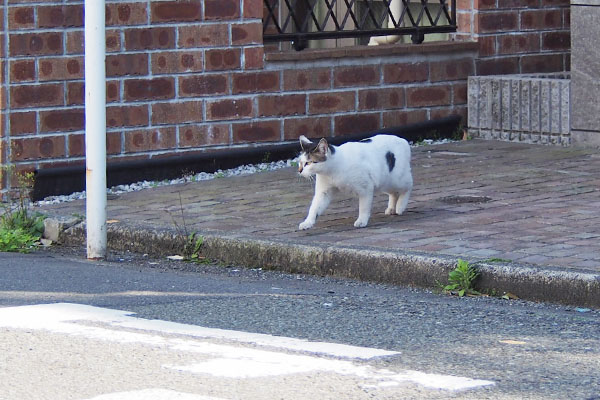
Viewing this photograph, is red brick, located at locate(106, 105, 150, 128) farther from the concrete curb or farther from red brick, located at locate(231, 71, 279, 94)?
the concrete curb

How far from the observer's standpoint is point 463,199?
983 cm

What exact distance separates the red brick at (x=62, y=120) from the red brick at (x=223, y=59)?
1.29 metres

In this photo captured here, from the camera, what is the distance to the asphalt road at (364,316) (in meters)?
5.39

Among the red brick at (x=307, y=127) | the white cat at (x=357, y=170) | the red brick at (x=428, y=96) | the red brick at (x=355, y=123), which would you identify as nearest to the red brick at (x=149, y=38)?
the red brick at (x=307, y=127)

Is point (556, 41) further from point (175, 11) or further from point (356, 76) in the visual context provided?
point (175, 11)

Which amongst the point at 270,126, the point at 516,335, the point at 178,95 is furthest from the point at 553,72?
the point at 516,335

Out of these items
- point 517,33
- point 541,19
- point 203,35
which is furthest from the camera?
point 541,19

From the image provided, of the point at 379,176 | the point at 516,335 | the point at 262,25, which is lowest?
the point at 516,335

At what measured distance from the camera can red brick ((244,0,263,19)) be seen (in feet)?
38.3

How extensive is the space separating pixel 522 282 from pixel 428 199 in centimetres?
271

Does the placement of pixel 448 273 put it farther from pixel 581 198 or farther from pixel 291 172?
pixel 291 172

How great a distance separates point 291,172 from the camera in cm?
1153

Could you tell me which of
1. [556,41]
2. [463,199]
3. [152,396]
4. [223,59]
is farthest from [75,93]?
[152,396]

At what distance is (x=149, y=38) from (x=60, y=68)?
88cm
